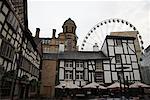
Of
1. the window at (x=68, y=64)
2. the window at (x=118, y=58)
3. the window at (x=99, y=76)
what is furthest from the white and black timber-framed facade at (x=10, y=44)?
the window at (x=118, y=58)

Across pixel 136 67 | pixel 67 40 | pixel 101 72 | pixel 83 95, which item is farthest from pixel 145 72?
pixel 67 40

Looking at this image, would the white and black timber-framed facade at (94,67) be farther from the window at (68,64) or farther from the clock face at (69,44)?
the clock face at (69,44)

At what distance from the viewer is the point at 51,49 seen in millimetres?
39938

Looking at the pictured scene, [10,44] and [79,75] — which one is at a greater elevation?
[10,44]

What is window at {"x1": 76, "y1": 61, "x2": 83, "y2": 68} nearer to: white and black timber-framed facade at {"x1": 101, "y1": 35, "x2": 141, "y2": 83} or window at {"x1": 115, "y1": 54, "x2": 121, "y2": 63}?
white and black timber-framed facade at {"x1": 101, "y1": 35, "x2": 141, "y2": 83}

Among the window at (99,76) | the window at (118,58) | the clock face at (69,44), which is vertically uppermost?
the clock face at (69,44)

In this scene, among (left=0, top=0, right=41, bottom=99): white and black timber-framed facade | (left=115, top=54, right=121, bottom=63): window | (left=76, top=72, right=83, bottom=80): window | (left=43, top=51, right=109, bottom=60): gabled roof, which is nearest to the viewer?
(left=0, top=0, right=41, bottom=99): white and black timber-framed facade

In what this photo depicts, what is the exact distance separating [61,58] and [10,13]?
16.0 meters

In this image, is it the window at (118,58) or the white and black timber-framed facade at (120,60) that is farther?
the window at (118,58)

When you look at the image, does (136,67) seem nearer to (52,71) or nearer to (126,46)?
(126,46)

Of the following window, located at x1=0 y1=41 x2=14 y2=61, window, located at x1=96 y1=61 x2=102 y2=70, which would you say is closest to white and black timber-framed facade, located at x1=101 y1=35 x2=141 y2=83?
window, located at x1=96 y1=61 x2=102 y2=70

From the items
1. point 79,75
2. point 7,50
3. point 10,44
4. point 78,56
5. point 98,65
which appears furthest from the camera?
point 78,56

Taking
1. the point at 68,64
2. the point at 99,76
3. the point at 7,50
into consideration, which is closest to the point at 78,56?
the point at 68,64

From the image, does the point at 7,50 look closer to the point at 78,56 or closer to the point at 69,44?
the point at 78,56
